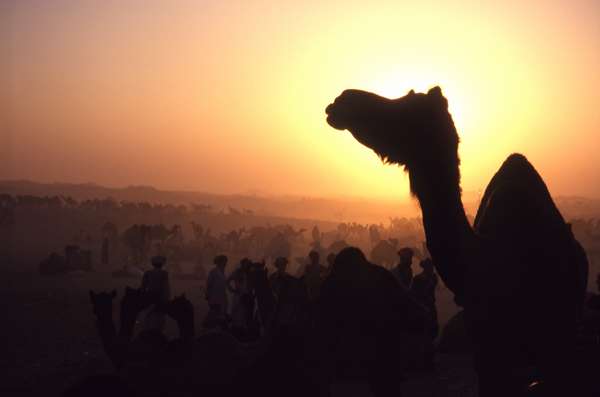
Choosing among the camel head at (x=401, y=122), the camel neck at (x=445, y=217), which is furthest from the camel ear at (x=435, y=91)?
the camel neck at (x=445, y=217)

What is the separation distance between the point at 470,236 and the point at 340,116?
43.4 inches

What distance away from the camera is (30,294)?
20906mm

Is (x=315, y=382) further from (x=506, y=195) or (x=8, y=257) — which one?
(x=8, y=257)

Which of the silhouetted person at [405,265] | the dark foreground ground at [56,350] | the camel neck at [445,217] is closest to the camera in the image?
the camel neck at [445,217]

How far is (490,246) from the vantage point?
340 cm

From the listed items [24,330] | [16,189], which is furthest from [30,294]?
[16,189]

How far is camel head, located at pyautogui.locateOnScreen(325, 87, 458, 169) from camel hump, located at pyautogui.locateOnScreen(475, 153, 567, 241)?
0.49 m

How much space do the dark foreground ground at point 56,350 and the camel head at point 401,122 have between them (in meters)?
6.61

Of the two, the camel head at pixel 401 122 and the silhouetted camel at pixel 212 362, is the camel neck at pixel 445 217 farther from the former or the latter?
the silhouetted camel at pixel 212 362

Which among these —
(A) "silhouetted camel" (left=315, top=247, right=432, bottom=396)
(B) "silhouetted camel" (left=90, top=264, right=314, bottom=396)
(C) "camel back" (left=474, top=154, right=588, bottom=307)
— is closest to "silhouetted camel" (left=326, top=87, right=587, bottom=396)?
(C) "camel back" (left=474, top=154, right=588, bottom=307)

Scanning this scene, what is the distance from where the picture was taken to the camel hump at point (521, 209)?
11.2 ft

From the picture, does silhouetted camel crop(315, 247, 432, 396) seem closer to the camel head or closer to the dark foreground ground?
the camel head

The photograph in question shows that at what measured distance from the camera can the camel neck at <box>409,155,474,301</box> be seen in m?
3.37

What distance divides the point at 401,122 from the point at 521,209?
93 cm
